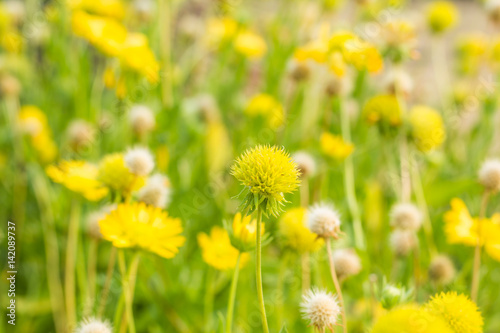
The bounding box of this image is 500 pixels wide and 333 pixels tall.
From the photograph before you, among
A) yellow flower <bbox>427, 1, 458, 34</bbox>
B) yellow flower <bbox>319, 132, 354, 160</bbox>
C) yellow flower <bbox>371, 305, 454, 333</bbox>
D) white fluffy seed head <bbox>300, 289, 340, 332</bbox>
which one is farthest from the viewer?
yellow flower <bbox>427, 1, 458, 34</bbox>

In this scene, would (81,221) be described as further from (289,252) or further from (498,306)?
(498,306)

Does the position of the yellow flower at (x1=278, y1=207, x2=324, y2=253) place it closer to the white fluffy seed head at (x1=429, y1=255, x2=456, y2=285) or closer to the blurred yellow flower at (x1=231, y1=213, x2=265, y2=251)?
the blurred yellow flower at (x1=231, y1=213, x2=265, y2=251)

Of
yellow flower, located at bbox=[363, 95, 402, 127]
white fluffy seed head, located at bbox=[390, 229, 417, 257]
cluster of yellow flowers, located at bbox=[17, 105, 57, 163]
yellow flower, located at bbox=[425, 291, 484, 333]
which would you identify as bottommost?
yellow flower, located at bbox=[425, 291, 484, 333]

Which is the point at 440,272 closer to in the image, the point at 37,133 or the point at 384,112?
the point at 384,112

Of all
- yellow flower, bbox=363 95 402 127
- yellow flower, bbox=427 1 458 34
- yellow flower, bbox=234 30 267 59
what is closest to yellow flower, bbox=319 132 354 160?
yellow flower, bbox=363 95 402 127

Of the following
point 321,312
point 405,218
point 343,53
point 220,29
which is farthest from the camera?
point 220,29

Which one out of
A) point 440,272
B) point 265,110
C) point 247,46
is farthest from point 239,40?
point 440,272
